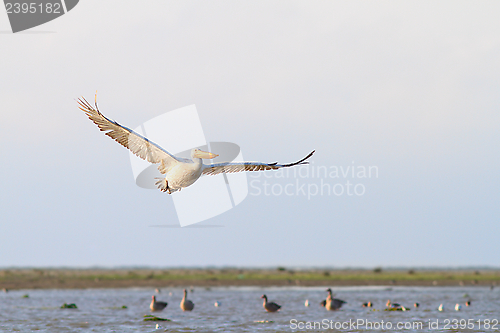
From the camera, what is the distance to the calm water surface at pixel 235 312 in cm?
2208

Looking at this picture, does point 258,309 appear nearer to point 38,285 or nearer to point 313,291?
point 313,291

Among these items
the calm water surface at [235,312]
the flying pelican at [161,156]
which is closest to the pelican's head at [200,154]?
the flying pelican at [161,156]

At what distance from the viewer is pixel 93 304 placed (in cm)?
3083

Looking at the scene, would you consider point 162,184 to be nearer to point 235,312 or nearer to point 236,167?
point 236,167

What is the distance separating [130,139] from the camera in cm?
1422

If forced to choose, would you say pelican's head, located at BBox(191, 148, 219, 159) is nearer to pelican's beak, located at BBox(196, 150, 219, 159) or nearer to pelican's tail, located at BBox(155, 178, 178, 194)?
pelican's beak, located at BBox(196, 150, 219, 159)

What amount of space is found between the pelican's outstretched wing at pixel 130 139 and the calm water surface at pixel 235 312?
29.2 ft

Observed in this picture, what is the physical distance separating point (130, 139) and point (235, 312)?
50.1 feet

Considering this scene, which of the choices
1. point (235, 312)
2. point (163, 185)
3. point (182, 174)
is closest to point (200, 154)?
point (182, 174)

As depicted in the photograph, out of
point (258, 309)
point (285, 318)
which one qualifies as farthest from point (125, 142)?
point (258, 309)

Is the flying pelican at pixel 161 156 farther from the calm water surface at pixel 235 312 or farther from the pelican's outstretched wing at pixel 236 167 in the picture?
the calm water surface at pixel 235 312

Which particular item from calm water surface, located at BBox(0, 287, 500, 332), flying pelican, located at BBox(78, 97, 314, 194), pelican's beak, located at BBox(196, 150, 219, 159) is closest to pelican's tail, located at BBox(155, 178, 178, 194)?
flying pelican, located at BBox(78, 97, 314, 194)

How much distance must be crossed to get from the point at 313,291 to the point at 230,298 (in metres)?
7.83

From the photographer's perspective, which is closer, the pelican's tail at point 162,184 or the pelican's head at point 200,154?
the pelican's tail at point 162,184
